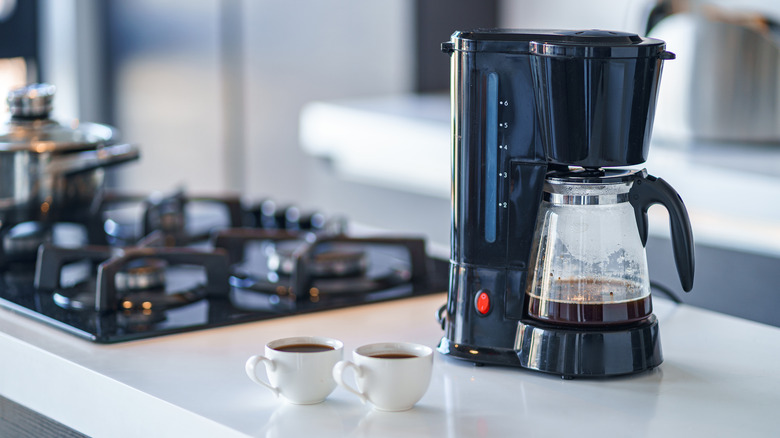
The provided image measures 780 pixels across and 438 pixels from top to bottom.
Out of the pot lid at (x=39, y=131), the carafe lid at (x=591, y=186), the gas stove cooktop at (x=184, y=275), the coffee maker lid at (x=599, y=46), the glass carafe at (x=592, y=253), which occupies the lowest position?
the gas stove cooktop at (x=184, y=275)

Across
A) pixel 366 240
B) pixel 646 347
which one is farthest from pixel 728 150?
pixel 646 347

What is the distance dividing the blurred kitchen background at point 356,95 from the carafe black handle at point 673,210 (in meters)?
0.85

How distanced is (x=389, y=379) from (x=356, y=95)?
2532 mm

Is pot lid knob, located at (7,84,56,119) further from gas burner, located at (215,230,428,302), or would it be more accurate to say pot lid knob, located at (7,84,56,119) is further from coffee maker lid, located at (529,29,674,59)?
coffee maker lid, located at (529,29,674,59)

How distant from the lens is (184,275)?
131cm

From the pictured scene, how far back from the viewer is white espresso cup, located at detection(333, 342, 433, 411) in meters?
0.82

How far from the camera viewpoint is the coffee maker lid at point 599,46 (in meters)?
0.88

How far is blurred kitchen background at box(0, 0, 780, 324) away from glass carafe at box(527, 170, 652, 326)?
85cm

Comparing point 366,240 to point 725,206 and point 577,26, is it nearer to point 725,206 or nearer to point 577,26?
point 725,206

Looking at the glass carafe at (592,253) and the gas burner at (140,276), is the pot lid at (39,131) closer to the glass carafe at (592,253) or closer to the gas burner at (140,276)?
the gas burner at (140,276)

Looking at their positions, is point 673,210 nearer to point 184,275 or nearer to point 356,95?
point 184,275

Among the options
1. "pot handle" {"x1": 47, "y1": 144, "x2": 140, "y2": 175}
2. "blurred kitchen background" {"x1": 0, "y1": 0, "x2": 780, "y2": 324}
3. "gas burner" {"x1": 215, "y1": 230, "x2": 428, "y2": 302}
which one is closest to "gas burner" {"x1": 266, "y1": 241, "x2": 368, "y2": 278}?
"gas burner" {"x1": 215, "y1": 230, "x2": 428, "y2": 302}

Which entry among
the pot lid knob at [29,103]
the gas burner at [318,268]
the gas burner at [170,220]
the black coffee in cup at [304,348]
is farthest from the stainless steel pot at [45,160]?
the black coffee in cup at [304,348]

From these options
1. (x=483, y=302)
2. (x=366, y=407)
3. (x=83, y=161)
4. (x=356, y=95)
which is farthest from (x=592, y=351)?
(x=356, y=95)
